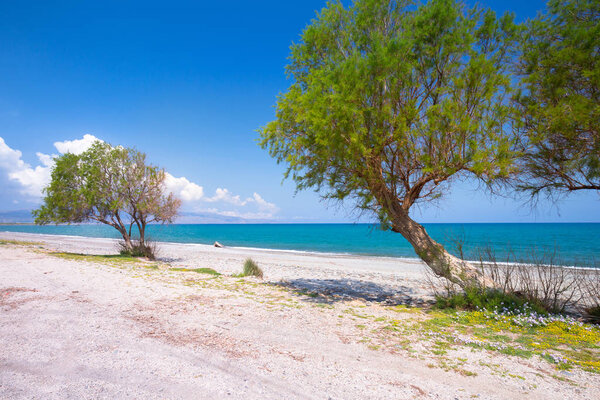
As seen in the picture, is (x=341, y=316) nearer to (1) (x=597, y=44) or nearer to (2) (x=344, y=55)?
(2) (x=344, y=55)

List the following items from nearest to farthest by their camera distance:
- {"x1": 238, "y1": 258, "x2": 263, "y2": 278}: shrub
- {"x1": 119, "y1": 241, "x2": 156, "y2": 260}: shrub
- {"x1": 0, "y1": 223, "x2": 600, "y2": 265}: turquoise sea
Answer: {"x1": 238, "y1": 258, "x2": 263, "y2": 278}: shrub < {"x1": 0, "y1": 223, "x2": 600, "y2": 265}: turquoise sea < {"x1": 119, "y1": 241, "x2": 156, "y2": 260}: shrub

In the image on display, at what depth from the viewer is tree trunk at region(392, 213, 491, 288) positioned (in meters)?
7.24

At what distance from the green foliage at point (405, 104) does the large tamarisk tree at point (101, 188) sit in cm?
1210

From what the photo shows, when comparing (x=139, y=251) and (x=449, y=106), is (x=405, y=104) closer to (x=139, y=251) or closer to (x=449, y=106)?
(x=449, y=106)

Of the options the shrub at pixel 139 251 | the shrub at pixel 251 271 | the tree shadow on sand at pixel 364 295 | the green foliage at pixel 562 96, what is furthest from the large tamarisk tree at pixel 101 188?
the green foliage at pixel 562 96

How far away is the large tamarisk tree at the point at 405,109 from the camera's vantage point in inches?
→ 256

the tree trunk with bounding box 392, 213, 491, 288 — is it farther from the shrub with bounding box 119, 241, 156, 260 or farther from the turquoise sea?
the shrub with bounding box 119, 241, 156, 260

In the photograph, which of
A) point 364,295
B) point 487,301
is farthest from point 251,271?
point 487,301

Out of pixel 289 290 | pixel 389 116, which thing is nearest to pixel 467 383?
pixel 389 116

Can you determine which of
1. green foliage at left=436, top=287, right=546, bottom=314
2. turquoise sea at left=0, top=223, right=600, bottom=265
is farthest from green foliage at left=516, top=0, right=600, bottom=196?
green foliage at left=436, top=287, right=546, bottom=314

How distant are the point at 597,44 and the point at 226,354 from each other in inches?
351

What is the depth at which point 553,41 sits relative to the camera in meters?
6.82

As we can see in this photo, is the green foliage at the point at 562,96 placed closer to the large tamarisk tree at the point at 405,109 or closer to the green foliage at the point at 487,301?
the large tamarisk tree at the point at 405,109

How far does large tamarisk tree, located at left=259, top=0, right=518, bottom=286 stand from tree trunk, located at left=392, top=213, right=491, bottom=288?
0.03m
